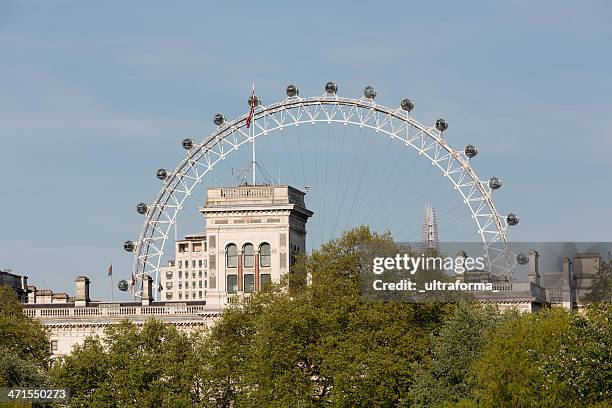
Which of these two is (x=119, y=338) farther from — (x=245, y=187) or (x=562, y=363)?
(x=562, y=363)

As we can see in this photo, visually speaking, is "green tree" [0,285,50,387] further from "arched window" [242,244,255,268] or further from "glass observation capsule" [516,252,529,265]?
"glass observation capsule" [516,252,529,265]

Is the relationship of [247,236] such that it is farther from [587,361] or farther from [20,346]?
[587,361]

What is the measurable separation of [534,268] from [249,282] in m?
27.2

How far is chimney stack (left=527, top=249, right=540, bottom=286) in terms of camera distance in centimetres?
19450

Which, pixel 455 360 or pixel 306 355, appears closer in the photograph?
pixel 455 360

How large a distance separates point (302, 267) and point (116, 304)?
23.9 m

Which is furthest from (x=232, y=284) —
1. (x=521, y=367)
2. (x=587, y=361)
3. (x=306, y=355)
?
(x=587, y=361)

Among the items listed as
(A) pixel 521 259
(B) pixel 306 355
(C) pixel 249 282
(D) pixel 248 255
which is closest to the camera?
(B) pixel 306 355

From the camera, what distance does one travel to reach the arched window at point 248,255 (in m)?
194

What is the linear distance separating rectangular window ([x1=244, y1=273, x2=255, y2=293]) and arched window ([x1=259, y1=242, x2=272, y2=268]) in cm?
150

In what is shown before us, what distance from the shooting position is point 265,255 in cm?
19350

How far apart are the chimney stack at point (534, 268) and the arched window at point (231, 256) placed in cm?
2781

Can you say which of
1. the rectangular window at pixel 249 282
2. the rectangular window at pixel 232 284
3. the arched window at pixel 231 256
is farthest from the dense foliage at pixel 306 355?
the arched window at pixel 231 256

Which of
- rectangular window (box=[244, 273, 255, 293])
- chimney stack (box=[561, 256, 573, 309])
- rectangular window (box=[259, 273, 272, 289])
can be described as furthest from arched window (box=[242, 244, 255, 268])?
chimney stack (box=[561, 256, 573, 309])
